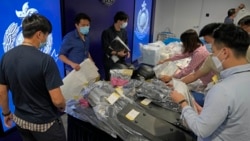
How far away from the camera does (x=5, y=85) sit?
1.37 m

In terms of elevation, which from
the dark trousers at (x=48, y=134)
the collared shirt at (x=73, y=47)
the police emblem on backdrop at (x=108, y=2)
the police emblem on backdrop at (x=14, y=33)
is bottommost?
the dark trousers at (x=48, y=134)

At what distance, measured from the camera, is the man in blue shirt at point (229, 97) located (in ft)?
3.05

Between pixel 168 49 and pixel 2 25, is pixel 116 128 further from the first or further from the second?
pixel 168 49

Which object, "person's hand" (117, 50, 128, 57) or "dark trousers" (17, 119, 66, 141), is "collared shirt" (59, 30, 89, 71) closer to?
"person's hand" (117, 50, 128, 57)

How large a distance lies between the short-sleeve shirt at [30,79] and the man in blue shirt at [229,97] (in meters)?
0.86

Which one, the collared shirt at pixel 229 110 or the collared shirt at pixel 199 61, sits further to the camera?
the collared shirt at pixel 199 61

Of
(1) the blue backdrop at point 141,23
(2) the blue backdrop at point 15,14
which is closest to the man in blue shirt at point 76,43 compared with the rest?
(2) the blue backdrop at point 15,14

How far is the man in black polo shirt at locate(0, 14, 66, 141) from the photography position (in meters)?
1.26

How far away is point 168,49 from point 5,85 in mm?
3893

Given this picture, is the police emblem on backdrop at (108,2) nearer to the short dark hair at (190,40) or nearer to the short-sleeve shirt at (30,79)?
the short dark hair at (190,40)

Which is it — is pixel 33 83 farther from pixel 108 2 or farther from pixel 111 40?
pixel 108 2

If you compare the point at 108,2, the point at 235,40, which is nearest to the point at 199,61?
the point at 235,40

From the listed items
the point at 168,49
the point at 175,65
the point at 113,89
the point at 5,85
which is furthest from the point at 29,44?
the point at 168,49

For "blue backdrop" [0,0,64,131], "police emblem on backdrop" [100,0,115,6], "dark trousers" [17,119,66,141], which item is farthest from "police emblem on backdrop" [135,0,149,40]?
"dark trousers" [17,119,66,141]
